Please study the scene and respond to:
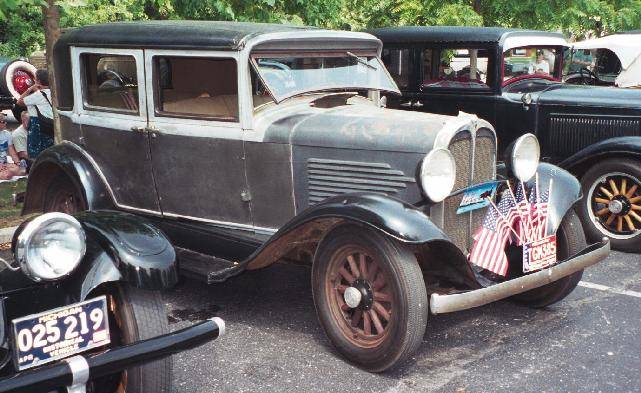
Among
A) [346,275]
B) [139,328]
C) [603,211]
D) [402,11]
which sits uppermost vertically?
[402,11]

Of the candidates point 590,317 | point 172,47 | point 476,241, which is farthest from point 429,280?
point 172,47

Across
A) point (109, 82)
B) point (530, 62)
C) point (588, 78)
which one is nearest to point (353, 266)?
point (109, 82)

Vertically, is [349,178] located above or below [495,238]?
above

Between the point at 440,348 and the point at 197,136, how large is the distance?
1906mm

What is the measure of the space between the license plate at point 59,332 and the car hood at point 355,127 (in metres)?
1.69

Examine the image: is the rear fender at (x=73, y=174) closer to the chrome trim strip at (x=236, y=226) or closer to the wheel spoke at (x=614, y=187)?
the chrome trim strip at (x=236, y=226)

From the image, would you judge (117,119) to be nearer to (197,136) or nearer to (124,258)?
(197,136)

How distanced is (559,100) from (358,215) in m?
3.66

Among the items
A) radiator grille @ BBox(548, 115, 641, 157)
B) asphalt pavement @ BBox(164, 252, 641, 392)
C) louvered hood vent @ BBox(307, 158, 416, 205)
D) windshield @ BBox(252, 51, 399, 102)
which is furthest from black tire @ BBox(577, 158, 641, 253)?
louvered hood vent @ BBox(307, 158, 416, 205)

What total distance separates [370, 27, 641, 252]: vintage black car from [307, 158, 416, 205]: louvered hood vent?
2706 mm

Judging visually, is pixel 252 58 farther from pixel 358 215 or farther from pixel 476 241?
pixel 476 241

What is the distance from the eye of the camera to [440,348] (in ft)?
13.3

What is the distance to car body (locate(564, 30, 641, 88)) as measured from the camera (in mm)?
9953

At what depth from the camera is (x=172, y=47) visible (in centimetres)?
439
